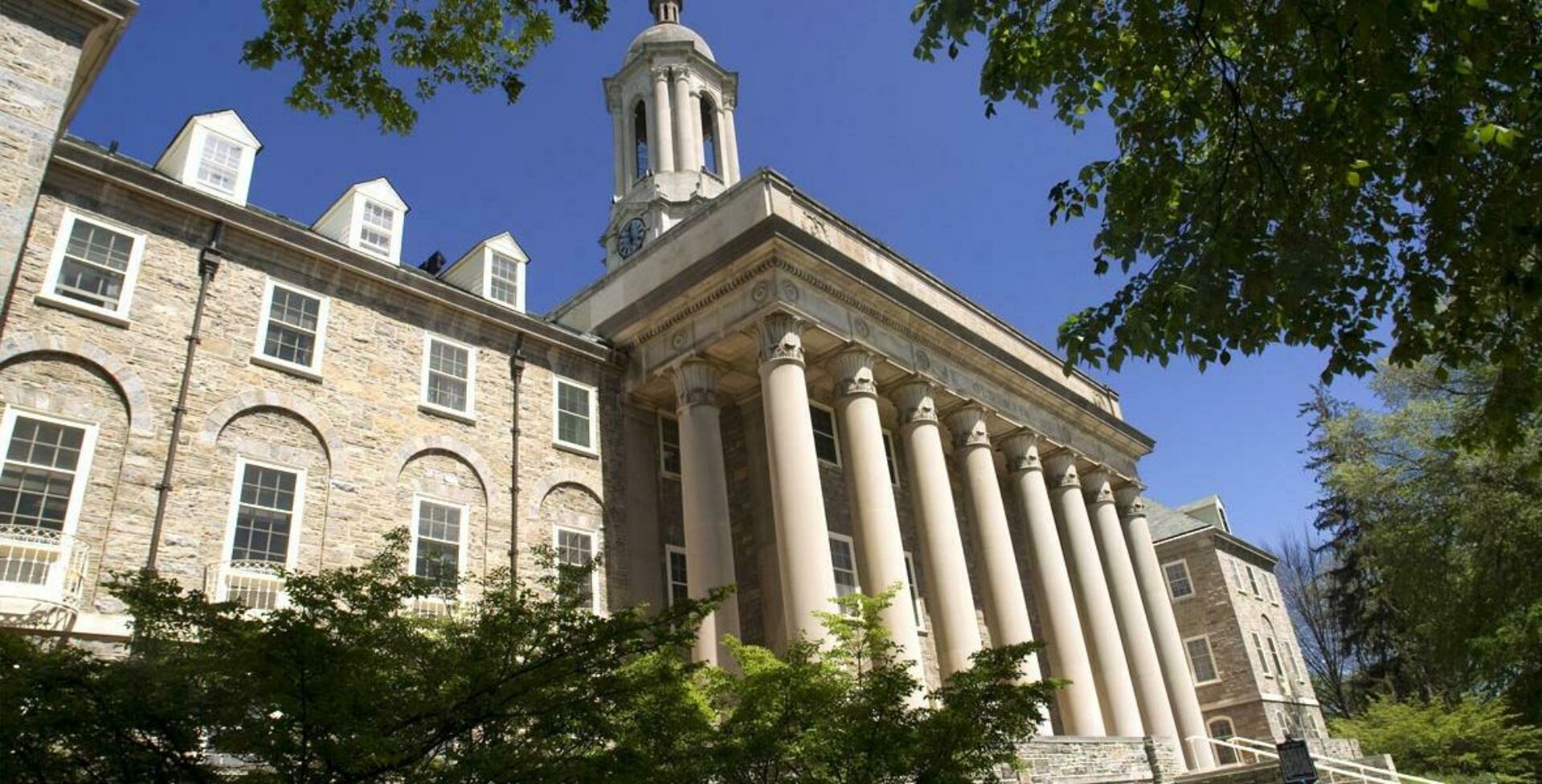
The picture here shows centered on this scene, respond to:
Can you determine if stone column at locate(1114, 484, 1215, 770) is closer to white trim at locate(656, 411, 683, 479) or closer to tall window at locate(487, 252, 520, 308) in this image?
white trim at locate(656, 411, 683, 479)

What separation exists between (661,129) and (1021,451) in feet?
70.4

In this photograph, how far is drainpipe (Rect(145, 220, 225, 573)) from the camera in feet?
55.6

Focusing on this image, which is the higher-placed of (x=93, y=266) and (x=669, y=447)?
(x=93, y=266)

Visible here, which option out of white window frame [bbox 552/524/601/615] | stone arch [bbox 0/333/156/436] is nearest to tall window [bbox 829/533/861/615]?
white window frame [bbox 552/524/601/615]

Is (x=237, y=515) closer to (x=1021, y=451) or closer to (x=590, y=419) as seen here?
(x=590, y=419)

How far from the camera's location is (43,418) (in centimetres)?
1655

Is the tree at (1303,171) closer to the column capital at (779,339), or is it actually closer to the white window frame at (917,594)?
the column capital at (779,339)

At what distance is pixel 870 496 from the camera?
76.3ft

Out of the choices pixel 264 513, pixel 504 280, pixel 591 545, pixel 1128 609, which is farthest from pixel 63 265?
pixel 1128 609

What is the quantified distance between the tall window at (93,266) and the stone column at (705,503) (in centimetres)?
1161

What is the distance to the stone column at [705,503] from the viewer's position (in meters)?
22.5

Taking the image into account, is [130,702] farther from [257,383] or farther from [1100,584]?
[1100,584]

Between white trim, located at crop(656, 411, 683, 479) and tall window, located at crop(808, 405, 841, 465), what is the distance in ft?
13.4

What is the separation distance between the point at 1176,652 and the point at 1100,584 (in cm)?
566
